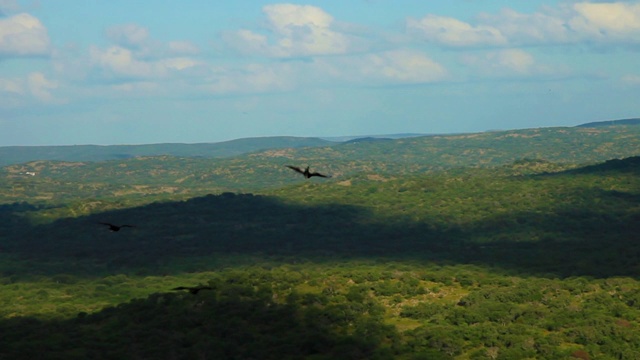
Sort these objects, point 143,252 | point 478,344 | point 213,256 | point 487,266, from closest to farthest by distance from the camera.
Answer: point 478,344
point 487,266
point 213,256
point 143,252

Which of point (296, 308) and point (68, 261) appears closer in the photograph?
point (296, 308)

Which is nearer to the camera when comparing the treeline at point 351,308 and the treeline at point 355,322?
the treeline at point 355,322

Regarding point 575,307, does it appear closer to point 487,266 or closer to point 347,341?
point 347,341

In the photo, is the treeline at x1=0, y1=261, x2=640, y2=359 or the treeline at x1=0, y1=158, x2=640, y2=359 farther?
the treeline at x1=0, y1=158, x2=640, y2=359

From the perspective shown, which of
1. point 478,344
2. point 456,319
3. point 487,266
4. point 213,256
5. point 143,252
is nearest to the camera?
point 478,344

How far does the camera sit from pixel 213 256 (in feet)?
598

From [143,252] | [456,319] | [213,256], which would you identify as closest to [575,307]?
[456,319]

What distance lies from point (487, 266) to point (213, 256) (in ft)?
178

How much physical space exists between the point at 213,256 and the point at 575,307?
8617 centimetres

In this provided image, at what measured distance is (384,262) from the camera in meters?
160

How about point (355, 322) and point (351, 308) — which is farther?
point (351, 308)

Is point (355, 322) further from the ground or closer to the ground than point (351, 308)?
closer to the ground

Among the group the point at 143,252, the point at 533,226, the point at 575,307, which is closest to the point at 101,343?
the point at 575,307

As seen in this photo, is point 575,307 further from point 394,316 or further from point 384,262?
point 384,262
